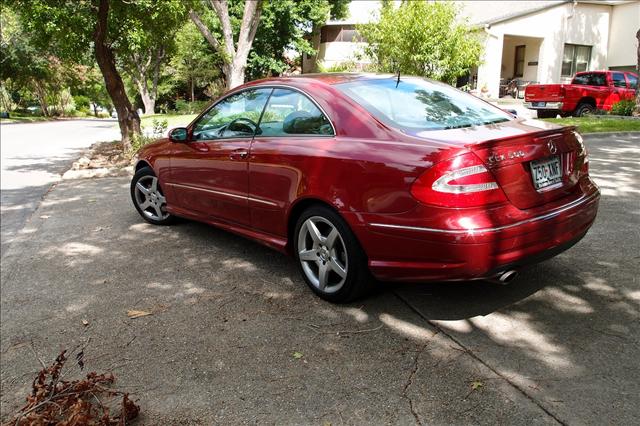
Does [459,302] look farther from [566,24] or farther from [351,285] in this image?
[566,24]

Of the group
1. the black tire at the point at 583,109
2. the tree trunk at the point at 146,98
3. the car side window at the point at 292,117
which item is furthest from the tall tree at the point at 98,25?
the tree trunk at the point at 146,98

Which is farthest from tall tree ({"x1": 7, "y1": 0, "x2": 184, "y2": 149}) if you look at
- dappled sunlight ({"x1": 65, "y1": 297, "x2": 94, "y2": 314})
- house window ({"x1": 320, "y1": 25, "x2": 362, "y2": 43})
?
house window ({"x1": 320, "y1": 25, "x2": 362, "y2": 43})

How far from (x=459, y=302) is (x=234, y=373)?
1.62m

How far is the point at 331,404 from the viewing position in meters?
2.71

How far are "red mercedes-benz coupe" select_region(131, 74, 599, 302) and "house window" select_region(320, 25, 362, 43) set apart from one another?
3407 centimetres

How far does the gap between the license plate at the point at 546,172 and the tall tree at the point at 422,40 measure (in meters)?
16.6

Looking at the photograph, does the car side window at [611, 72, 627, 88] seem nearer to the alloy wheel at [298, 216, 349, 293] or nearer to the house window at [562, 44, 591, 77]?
the house window at [562, 44, 591, 77]

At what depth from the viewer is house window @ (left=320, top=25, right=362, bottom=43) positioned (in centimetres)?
3703

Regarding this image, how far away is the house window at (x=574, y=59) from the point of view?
27359mm

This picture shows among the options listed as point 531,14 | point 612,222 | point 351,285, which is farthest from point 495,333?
point 531,14

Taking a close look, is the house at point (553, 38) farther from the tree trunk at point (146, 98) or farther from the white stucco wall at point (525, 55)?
the tree trunk at point (146, 98)

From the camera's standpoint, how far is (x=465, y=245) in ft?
9.99

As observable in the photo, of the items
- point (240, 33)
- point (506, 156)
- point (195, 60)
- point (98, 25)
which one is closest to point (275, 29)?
point (195, 60)

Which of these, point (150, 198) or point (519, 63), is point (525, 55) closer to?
point (519, 63)
